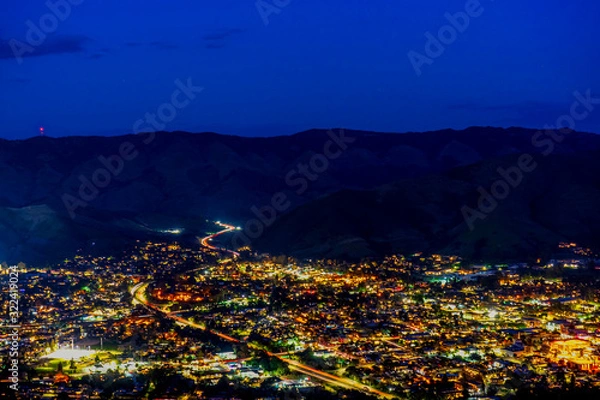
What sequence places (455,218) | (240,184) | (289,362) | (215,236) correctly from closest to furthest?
(289,362), (455,218), (215,236), (240,184)

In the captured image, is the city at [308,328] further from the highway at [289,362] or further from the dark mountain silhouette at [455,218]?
the dark mountain silhouette at [455,218]

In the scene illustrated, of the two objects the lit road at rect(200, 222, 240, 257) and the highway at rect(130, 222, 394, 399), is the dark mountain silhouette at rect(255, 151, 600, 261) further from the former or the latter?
the highway at rect(130, 222, 394, 399)

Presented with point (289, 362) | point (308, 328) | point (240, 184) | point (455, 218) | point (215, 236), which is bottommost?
point (289, 362)

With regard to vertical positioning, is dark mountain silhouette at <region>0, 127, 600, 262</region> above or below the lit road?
above

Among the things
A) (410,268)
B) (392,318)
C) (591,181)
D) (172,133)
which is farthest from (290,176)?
(392,318)

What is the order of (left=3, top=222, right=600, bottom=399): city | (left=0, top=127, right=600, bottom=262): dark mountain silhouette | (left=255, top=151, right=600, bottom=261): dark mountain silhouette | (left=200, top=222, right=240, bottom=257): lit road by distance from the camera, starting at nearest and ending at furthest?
(left=3, top=222, right=600, bottom=399): city → (left=255, top=151, right=600, bottom=261): dark mountain silhouette → (left=0, top=127, right=600, bottom=262): dark mountain silhouette → (left=200, top=222, right=240, bottom=257): lit road

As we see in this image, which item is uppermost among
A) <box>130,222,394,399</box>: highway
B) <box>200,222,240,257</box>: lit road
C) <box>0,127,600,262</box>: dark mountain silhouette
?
<box>0,127,600,262</box>: dark mountain silhouette

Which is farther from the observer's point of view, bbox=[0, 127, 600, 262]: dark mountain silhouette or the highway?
bbox=[0, 127, 600, 262]: dark mountain silhouette

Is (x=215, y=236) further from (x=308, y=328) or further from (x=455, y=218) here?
(x=308, y=328)

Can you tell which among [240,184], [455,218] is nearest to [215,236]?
[455,218]

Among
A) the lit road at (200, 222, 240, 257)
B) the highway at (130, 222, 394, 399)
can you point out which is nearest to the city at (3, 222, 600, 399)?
the highway at (130, 222, 394, 399)
